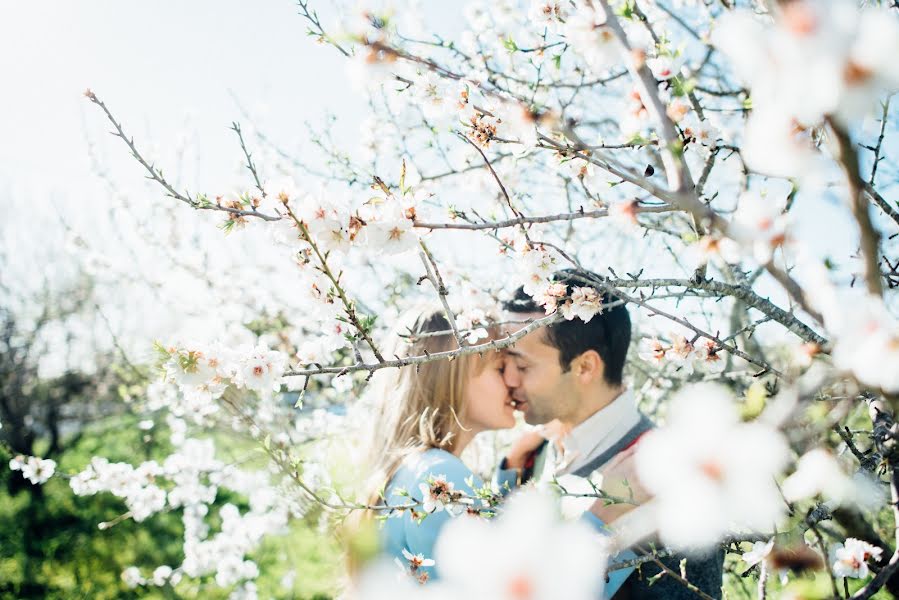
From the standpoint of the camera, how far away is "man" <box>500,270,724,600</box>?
2.43 meters

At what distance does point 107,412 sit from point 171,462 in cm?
898

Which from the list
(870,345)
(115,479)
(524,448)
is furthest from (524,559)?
(115,479)

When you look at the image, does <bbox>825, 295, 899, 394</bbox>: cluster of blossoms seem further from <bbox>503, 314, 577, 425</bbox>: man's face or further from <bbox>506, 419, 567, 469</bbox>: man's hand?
<bbox>506, 419, 567, 469</bbox>: man's hand

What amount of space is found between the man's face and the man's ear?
5 centimetres

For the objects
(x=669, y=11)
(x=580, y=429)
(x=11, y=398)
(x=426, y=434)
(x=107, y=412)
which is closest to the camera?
(x=426, y=434)

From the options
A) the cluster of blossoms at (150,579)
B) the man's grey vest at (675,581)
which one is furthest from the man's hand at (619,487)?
the cluster of blossoms at (150,579)

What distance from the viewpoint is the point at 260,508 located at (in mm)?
4594

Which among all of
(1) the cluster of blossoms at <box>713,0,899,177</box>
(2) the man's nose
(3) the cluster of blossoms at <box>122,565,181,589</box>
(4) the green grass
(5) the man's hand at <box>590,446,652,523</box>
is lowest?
(4) the green grass

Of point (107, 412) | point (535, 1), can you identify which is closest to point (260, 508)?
point (535, 1)

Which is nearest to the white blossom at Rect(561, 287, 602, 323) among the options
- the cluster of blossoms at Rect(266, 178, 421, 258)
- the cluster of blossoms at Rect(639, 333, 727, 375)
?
the cluster of blossoms at Rect(639, 333, 727, 375)

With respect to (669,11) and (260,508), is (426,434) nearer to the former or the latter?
(669,11)

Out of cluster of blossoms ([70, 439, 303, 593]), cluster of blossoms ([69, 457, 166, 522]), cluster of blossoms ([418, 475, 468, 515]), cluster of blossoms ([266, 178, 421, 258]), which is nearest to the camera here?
cluster of blossoms ([266, 178, 421, 258])

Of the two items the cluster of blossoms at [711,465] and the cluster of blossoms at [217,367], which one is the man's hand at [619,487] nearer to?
the cluster of blossoms at [217,367]

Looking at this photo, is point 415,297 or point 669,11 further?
point 415,297
